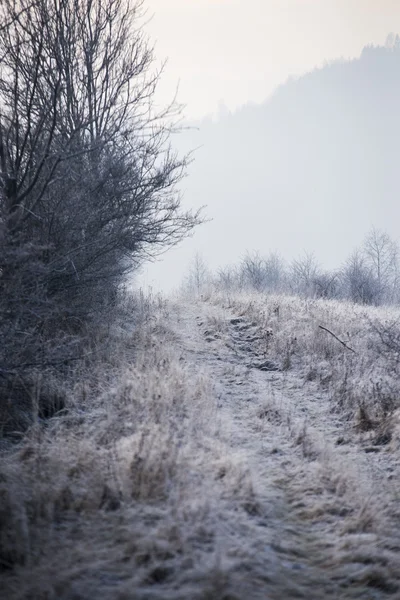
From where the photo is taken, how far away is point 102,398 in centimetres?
483

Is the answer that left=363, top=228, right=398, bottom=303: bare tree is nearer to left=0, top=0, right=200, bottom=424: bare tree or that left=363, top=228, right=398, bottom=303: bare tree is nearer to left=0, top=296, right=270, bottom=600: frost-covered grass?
left=0, top=0, right=200, bottom=424: bare tree

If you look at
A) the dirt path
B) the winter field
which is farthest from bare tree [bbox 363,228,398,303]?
the winter field

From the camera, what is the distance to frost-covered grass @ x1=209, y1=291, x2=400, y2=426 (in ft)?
17.6

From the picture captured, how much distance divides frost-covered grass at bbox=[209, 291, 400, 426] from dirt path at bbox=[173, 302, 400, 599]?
36cm

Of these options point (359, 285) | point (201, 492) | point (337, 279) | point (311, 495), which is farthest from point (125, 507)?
point (337, 279)

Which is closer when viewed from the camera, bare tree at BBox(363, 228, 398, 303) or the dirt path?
the dirt path

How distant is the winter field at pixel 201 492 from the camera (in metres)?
2.27

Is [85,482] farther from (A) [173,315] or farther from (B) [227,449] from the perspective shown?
(A) [173,315]

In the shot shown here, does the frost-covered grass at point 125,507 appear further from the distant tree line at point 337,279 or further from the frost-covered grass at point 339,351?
the distant tree line at point 337,279

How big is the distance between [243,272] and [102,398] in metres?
25.9

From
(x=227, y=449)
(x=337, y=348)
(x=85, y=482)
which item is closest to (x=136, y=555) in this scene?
(x=85, y=482)

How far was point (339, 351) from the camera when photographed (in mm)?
7512

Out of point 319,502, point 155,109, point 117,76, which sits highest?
point 117,76

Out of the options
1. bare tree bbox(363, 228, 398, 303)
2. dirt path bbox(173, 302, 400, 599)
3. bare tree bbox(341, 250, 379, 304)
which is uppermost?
bare tree bbox(363, 228, 398, 303)
